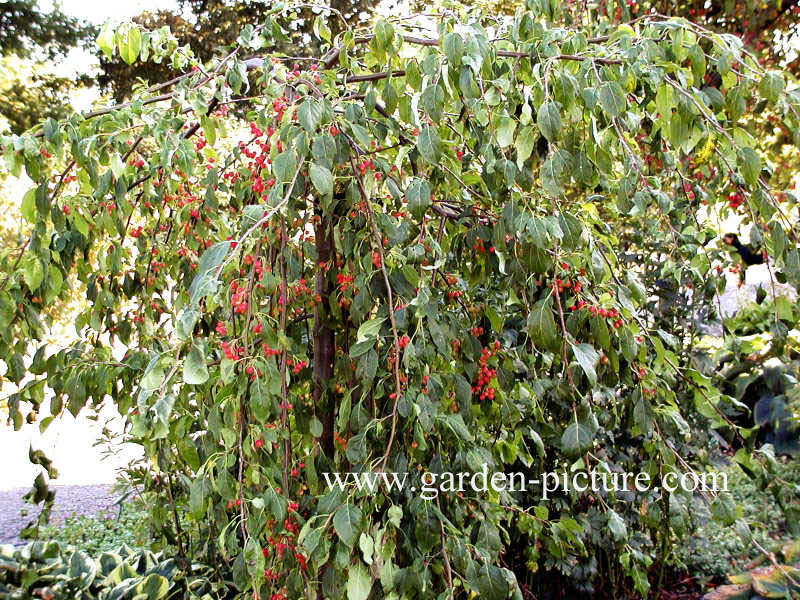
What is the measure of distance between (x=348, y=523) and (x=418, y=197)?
1.59 ft

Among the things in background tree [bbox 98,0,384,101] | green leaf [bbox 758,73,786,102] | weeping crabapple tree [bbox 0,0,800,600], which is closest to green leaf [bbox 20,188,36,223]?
weeping crabapple tree [bbox 0,0,800,600]

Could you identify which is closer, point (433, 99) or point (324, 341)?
point (433, 99)

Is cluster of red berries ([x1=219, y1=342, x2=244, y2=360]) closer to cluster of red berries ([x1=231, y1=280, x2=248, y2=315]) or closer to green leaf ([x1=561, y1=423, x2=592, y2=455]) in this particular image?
cluster of red berries ([x1=231, y1=280, x2=248, y2=315])

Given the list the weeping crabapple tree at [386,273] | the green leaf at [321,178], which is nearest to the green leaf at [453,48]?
the weeping crabapple tree at [386,273]

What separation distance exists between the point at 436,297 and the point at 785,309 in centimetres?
59

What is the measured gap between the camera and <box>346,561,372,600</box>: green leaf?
980 millimetres

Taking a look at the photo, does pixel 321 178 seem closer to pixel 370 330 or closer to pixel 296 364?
pixel 370 330

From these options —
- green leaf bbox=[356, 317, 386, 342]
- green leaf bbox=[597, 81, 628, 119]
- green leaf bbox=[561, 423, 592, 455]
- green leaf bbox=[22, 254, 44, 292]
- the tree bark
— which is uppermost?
green leaf bbox=[597, 81, 628, 119]

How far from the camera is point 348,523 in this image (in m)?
0.95

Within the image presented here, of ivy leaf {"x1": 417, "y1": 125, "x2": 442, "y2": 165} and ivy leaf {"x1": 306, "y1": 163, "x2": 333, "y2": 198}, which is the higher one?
ivy leaf {"x1": 417, "y1": 125, "x2": 442, "y2": 165}

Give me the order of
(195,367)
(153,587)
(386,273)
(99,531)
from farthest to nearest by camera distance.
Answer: (99,531) < (153,587) < (386,273) < (195,367)

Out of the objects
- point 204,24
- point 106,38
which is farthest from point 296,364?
point 204,24

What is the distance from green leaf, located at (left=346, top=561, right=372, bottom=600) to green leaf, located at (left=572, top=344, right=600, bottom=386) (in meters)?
0.43

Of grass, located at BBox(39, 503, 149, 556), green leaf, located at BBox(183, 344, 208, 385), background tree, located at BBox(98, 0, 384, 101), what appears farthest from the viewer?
background tree, located at BBox(98, 0, 384, 101)
